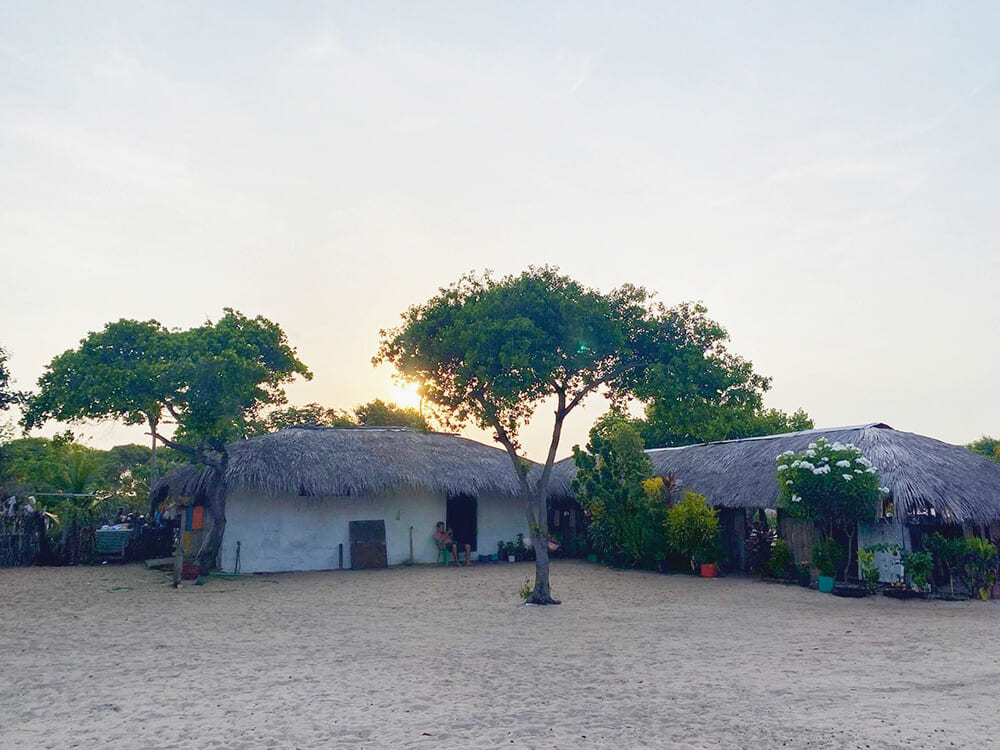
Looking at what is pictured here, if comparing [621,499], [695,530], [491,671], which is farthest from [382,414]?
[491,671]

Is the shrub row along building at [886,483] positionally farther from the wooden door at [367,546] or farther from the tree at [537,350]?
the wooden door at [367,546]

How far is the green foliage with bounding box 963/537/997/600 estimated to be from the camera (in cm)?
1352

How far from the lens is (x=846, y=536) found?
1496 centimetres

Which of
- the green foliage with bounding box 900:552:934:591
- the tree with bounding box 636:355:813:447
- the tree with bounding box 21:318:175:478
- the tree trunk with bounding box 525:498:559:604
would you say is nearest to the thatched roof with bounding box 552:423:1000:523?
the green foliage with bounding box 900:552:934:591

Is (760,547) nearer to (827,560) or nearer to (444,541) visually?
(827,560)

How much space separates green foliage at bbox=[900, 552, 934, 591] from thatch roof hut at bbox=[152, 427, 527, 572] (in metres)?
9.66

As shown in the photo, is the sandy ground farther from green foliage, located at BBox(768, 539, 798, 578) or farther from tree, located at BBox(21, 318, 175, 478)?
tree, located at BBox(21, 318, 175, 478)

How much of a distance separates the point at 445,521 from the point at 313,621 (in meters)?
9.52

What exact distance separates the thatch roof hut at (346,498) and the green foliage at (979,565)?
34.0 ft

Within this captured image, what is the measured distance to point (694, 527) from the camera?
54.9ft

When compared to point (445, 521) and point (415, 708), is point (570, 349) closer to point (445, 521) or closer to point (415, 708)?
point (415, 708)

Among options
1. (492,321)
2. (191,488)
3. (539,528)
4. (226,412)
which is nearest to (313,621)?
(539,528)

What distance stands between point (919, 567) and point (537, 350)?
7552 millimetres

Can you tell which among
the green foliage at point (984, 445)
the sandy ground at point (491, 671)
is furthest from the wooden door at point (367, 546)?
the green foliage at point (984, 445)
